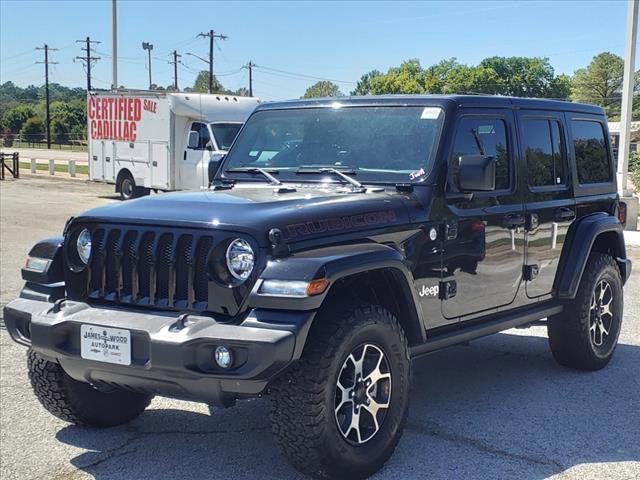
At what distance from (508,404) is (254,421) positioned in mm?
1709

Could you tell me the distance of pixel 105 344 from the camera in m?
3.70

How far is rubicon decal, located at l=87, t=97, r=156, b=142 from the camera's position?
69.1ft

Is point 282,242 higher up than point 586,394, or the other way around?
point 282,242

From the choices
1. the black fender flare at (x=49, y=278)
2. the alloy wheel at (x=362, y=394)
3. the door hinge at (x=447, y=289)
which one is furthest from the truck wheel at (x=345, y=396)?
the black fender flare at (x=49, y=278)

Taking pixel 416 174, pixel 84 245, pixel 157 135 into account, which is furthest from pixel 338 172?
pixel 157 135

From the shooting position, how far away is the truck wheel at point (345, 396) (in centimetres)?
358

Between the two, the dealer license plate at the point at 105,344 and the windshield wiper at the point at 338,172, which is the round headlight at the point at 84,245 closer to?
the dealer license plate at the point at 105,344

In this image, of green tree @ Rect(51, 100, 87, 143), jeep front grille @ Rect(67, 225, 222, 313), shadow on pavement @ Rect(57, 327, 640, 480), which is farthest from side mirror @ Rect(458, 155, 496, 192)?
green tree @ Rect(51, 100, 87, 143)

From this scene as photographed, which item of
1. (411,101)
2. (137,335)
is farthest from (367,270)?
(411,101)

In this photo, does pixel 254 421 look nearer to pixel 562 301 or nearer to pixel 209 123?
pixel 562 301

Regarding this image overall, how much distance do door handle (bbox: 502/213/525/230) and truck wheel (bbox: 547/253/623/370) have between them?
3.23 ft

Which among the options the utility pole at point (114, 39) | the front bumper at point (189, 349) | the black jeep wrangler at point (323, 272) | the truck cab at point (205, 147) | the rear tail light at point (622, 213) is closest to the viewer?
the front bumper at point (189, 349)

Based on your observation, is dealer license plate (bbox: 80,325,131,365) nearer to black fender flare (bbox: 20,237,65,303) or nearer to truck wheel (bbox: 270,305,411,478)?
black fender flare (bbox: 20,237,65,303)

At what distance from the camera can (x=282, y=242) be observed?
11.9ft
